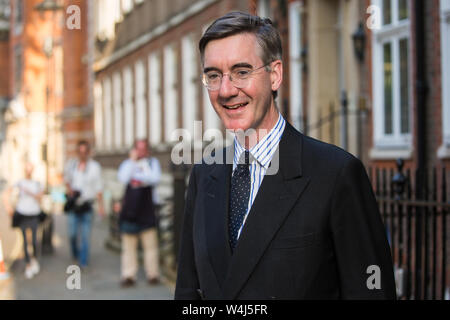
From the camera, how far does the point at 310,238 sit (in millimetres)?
2215

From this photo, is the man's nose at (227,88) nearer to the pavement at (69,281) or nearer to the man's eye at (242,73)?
the man's eye at (242,73)

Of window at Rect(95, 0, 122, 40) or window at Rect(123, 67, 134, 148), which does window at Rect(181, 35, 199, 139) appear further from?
window at Rect(95, 0, 122, 40)

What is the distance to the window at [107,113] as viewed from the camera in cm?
2784

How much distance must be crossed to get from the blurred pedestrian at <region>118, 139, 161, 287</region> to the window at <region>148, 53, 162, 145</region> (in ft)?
38.5

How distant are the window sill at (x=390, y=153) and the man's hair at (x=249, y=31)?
6.21 meters

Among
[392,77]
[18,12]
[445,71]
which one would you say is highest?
[18,12]

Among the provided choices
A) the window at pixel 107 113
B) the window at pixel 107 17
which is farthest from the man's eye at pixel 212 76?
the window at pixel 107 113

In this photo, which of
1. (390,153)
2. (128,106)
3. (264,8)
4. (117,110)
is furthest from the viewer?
(117,110)

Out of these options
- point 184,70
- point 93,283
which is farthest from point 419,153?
point 184,70

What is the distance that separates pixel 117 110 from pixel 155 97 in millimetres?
5324

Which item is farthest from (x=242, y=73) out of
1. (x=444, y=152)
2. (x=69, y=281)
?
(x=69, y=281)

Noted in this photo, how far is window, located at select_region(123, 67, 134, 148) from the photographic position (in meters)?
24.5

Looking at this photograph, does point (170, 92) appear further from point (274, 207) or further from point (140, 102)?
point (274, 207)

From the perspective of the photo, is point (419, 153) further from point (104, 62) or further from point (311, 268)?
point (104, 62)
